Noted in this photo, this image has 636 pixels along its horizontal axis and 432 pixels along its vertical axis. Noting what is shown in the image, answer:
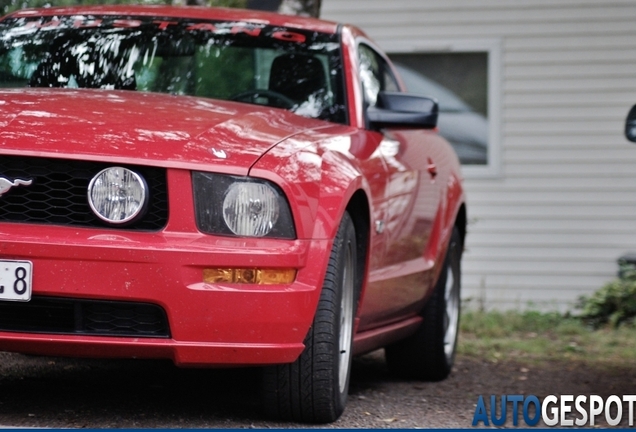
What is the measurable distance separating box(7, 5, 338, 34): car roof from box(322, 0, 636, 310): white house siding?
538cm

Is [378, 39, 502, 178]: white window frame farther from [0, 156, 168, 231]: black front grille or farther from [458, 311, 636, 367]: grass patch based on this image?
[0, 156, 168, 231]: black front grille

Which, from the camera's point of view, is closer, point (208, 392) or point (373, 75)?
point (208, 392)

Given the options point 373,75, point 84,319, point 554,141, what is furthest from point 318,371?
point 554,141

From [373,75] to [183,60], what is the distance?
1.18 meters

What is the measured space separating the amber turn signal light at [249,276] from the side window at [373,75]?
181 cm

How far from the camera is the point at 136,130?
4070 millimetres

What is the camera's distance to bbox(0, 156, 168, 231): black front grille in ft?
12.8

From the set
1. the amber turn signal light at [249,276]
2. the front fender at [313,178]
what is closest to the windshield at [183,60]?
the front fender at [313,178]

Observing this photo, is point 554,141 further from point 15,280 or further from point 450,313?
point 15,280

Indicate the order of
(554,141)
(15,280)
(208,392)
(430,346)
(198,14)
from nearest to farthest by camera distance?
(15,280) < (208,392) < (198,14) < (430,346) < (554,141)

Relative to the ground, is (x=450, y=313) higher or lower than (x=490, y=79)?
lower

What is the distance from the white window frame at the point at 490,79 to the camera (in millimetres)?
10992

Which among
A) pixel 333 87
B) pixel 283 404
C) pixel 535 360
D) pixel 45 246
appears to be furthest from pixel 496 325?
pixel 45 246

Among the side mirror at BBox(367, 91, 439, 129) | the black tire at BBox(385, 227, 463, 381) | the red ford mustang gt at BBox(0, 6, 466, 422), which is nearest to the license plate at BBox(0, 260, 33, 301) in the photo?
the red ford mustang gt at BBox(0, 6, 466, 422)
